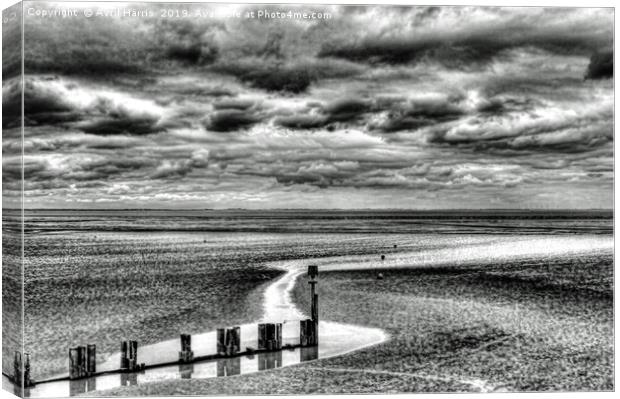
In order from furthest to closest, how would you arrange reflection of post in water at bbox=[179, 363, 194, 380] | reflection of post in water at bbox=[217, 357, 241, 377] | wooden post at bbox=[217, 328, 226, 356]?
1. wooden post at bbox=[217, 328, 226, 356]
2. reflection of post in water at bbox=[217, 357, 241, 377]
3. reflection of post in water at bbox=[179, 363, 194, 380]

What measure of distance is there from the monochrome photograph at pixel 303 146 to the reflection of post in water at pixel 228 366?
0.04 metres

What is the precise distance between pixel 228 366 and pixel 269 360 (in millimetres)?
696

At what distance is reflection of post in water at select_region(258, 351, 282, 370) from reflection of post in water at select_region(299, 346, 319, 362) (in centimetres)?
36

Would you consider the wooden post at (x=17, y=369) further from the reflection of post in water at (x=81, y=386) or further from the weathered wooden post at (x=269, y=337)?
the weathered wooden post at (x=269, y=337)

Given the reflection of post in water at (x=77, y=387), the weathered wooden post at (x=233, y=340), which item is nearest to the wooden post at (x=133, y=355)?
the reflection of post in water at (x=77, y=387)

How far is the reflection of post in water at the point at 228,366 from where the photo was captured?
14070 mm

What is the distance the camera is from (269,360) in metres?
14.6

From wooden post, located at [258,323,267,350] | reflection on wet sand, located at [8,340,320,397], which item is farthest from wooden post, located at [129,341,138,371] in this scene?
wooden post, located at [258,323,267,350]

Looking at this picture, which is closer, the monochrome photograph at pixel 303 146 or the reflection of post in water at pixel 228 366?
the monochrome photograph at pixel 303 146

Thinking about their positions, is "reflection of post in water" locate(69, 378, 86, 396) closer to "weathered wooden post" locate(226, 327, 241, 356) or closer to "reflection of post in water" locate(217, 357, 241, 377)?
"reflection of post in water" locate(217, 357, 241, 377)

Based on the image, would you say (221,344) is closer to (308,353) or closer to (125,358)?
(308,353)

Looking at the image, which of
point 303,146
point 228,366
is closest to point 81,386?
point 228,366

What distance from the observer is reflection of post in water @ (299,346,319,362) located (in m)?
14.8

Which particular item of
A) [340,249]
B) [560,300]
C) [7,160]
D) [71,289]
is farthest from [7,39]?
[340,249]
